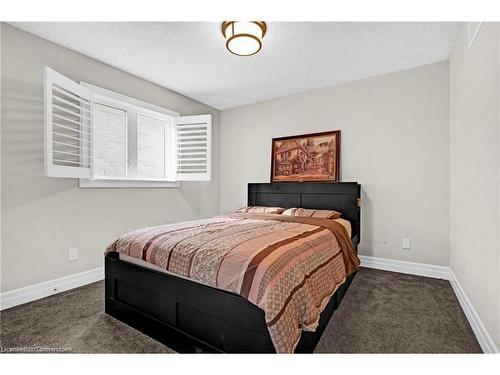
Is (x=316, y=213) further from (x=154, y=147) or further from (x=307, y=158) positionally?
(x=154, y=147)

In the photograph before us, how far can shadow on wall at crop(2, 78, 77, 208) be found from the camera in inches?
84.3

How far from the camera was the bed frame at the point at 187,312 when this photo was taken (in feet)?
4.33

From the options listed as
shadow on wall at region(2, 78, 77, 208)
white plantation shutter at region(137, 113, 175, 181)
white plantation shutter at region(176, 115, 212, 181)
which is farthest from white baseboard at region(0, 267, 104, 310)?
white plantation shutter at region(176, 115, 212, 181)

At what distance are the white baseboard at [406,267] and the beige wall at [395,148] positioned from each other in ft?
0.19

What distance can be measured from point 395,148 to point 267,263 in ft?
8.45

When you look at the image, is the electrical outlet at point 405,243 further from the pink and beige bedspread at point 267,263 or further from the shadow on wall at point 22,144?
the shadow on wall at point 22,144

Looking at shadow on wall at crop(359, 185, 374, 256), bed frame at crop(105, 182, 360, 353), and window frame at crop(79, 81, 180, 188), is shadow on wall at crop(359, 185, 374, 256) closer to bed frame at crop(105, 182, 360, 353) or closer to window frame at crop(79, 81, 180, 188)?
bed frame at crop(105, 182, 360, 353)

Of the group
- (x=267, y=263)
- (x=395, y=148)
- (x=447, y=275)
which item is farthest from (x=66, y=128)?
(x=447, y=275)

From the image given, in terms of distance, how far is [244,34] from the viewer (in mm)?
2037

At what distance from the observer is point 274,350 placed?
1.22 m

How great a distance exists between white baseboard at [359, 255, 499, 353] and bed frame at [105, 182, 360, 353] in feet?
2.91

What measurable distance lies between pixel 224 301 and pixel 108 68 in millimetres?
2943
